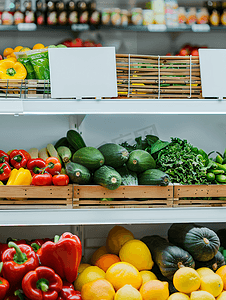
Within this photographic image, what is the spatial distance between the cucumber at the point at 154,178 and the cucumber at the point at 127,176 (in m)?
0.03

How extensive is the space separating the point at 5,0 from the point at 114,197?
5.06 ft

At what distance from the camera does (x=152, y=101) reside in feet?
4.19

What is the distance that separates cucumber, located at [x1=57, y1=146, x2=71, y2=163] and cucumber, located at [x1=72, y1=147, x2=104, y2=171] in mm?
151

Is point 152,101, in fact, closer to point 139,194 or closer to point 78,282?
point 139,194

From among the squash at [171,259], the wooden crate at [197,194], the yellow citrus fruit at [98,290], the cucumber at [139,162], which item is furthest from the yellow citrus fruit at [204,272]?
the cucumber at [139,162]

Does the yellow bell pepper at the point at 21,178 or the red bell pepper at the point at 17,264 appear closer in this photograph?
the red bell pepper at the point at 17,264

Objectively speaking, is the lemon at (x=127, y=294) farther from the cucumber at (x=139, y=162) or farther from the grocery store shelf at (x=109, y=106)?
the grocery store shelf at (x=109, y=106)

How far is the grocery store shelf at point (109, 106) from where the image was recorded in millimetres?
1229

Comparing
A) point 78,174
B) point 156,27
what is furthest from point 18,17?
point 78,174

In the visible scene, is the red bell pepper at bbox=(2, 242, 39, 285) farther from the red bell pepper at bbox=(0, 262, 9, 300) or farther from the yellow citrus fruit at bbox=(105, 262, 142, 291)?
the yellow citrus fruit at bbox=(105, 262, 142, 291)

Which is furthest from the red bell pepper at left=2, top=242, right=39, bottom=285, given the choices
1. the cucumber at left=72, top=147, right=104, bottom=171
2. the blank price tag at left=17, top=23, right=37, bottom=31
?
the blank price tag at left=17, top=23, right=37, bottom=31

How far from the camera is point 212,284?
50.6 inches

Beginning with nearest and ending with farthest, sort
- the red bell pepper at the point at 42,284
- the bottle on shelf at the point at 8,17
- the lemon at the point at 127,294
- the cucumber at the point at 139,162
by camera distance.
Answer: the red bell pepper at the point at 42,284
the lemon at the point at 127,294
the cucumber at the point at 139,162
the bottle on shelf at the point at 8,17

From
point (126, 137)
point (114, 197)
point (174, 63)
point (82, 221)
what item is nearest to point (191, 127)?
point (126, 137)
